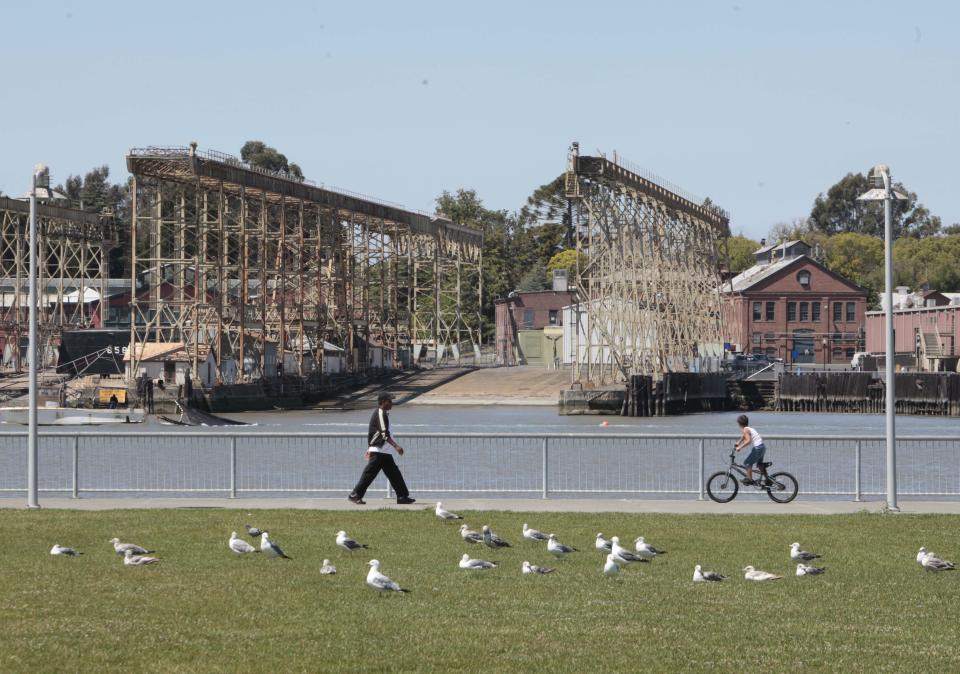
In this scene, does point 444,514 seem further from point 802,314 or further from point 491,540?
point 802,314

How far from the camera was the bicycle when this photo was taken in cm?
2892

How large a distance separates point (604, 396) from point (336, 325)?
29.2m

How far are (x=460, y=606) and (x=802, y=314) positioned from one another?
471ft

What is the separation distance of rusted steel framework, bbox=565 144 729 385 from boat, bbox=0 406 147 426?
86.1 ft

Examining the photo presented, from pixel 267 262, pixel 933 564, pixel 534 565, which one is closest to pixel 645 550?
pixel 534 565

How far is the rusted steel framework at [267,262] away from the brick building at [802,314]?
2921 cm

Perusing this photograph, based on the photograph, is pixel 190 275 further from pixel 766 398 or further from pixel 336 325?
pixel 766 398

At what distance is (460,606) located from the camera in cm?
1606

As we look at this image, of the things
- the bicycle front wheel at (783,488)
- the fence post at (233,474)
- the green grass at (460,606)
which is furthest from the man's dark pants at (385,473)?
the bicycle front wheel at (783,488)

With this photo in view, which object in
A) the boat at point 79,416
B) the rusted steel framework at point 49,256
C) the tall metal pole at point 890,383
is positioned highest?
the rusted steel framework at point 49,256

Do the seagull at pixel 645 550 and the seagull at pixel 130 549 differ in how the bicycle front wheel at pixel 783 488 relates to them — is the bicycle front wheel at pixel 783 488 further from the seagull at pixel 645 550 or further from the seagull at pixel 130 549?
the seagull at pixel 130 549

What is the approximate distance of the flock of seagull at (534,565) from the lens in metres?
17.8

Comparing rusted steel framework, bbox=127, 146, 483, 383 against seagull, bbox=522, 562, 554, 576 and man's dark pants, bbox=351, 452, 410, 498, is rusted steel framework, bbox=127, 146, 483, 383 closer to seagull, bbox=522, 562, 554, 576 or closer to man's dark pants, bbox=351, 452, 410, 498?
man's dark pants, bbox=351, 452, 410, 498

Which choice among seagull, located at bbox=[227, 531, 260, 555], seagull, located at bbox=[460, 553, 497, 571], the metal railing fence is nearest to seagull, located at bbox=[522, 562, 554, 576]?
seagull, located at bbox=[460, 553, 497, 571]
